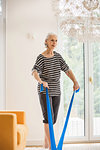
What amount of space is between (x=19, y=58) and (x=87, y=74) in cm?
116

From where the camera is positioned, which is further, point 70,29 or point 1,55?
point 1,55

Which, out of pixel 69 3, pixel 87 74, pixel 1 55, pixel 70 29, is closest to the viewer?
pixel 69 3

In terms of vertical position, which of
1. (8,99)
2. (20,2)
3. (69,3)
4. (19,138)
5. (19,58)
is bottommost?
(19,138)

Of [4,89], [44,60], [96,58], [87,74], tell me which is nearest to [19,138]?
[44,60]

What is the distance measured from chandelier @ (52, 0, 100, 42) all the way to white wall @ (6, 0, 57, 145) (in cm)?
130

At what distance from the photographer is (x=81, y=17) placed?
2326mm

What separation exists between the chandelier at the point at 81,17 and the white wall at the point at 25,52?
1298 mm

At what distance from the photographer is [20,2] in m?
3.78

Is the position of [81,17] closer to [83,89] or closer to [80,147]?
[83,89]

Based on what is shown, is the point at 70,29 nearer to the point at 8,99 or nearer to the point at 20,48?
the point at 20,48

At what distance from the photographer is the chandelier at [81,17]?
218 cm

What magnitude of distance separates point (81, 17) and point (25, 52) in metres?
1.58

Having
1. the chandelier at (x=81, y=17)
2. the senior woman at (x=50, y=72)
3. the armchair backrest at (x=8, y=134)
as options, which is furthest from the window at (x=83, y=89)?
the armchair backrest at (x=8, y=134)

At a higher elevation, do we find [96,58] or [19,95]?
[96,58]
